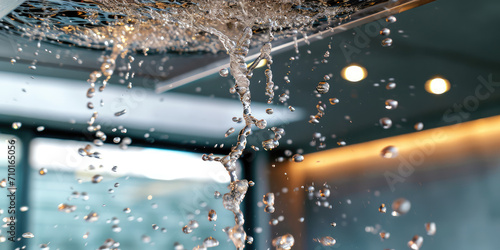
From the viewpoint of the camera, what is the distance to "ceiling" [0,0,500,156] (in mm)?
1800

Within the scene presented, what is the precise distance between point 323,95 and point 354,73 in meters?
0.28

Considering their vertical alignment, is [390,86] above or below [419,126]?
above

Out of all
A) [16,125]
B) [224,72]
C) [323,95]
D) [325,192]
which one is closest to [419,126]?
[323,95]

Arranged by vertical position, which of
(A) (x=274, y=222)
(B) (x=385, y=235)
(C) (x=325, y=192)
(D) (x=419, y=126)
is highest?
(D) (x=419, y=126)

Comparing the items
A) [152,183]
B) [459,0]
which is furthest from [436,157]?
[152,183]

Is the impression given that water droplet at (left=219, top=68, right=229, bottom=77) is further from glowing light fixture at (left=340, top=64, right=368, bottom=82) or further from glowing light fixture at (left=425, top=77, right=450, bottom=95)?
glowing light fixture at (left=425, top=77, right=450, bottom=95)

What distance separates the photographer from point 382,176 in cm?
239

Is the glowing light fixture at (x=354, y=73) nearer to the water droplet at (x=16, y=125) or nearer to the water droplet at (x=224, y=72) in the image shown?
the water droplet at (x=224, y=72)

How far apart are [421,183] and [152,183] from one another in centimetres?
139

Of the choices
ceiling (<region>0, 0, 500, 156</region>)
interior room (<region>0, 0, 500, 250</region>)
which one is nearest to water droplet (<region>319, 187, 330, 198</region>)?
interior room (<region>0, 0, 500, 250</region>)

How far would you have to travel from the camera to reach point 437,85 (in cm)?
209

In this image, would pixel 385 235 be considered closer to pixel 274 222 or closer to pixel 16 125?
pixel 274 222

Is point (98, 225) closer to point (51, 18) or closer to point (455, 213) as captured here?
point (455, 213)

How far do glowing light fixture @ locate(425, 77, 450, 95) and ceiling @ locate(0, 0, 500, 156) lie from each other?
0.9 inches
